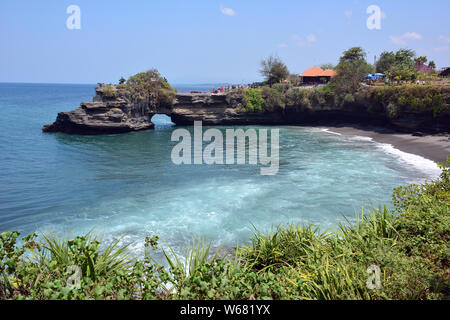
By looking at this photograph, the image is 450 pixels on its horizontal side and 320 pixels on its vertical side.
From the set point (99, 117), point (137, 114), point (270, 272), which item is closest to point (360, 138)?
point (137, 114)

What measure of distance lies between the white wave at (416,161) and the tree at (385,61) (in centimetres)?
3258

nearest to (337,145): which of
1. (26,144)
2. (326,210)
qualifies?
(326,210)

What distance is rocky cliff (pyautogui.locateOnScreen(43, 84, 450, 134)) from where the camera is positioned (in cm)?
3653

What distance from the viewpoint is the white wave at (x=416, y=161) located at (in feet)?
70.8

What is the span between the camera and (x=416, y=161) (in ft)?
81.5

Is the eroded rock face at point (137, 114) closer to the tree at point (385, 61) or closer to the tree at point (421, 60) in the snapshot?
the tree at point (385, 61)

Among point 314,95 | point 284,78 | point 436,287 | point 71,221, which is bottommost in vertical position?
point 71,221

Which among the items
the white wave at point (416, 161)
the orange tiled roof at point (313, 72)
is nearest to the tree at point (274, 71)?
the orange tiled roof at point (313, 72)

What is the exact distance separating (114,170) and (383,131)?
31.0 meters

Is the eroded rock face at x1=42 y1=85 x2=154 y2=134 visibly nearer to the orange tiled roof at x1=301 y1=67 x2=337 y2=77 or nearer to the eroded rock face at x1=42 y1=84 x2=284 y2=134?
the eroded rock face at x1=42 y1=84 x2=284 y2=134

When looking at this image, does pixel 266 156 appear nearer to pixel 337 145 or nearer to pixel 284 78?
pixel 337 145

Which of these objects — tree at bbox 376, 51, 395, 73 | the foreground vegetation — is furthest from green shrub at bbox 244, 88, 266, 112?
the foreground vegetation

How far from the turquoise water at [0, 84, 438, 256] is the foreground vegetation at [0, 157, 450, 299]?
11.1 ft
